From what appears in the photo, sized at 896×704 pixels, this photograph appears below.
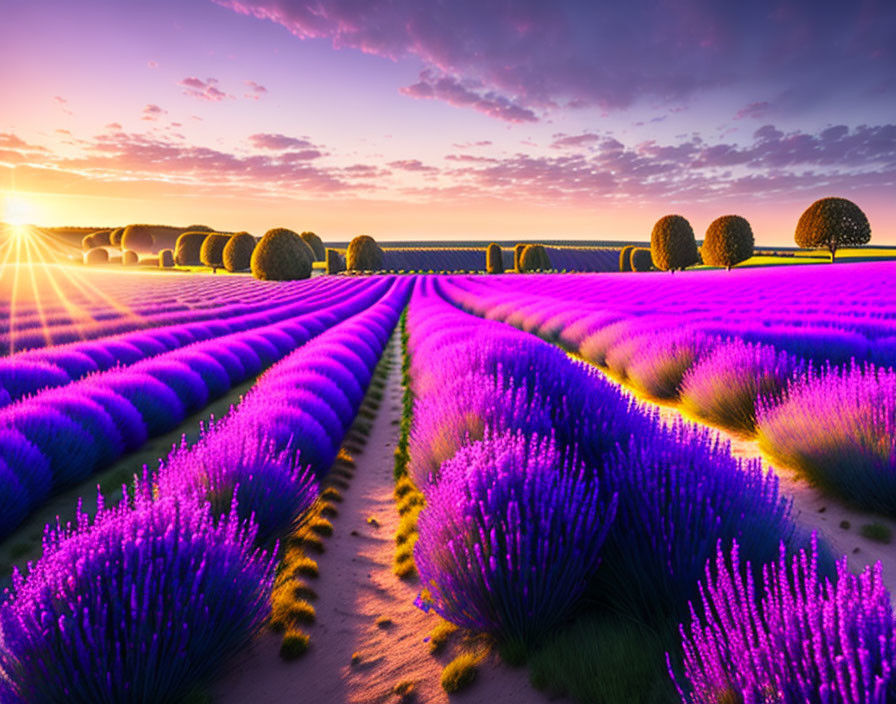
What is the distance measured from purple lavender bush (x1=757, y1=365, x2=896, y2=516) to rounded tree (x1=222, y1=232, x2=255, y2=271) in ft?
170

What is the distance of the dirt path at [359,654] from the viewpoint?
1.90m

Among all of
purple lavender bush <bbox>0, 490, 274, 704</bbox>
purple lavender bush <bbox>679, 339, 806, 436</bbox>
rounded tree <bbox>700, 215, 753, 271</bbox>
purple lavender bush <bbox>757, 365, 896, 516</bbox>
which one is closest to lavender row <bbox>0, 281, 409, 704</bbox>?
purple lavender bush <bbox>0, 490, 274, 704</bbox>

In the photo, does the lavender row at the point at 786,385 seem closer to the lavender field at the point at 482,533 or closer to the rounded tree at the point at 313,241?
the lavender field at the point at 482,533

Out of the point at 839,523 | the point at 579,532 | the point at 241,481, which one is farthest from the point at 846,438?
the point at 241,481

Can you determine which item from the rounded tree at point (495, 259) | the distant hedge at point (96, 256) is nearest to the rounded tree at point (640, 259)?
the rounded tree at point (495, 259)

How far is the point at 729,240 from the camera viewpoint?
3253 centimetres

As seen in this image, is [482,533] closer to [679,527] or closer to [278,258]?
[679,527]

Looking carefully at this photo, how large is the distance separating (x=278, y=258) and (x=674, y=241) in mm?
29502

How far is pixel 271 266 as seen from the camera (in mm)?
36875

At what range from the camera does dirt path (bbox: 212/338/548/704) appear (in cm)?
190

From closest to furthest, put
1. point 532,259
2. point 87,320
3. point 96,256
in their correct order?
point 87,320 < point 532,259 < point 96,256

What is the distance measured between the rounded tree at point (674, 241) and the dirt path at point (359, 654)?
3556cm

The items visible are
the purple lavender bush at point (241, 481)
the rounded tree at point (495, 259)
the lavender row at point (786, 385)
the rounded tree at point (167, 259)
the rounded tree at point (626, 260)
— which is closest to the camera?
the purple lavender bush at point (241, 481)

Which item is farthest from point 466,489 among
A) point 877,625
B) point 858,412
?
point 858,412
